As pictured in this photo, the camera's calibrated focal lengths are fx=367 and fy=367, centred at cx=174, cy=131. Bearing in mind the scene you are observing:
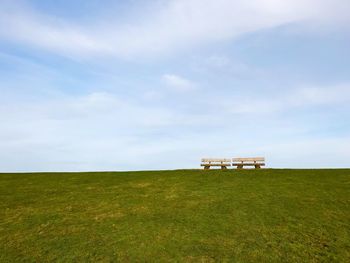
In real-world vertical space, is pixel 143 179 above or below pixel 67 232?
above

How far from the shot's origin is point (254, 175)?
77.6 feet

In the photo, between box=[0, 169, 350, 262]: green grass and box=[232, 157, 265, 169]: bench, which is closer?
box=[0, 169, 350, 262]: green grass

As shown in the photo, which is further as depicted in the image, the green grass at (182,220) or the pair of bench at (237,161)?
the pair of bench at (237,161)

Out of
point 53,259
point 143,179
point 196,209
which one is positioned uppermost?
→ point 143,179

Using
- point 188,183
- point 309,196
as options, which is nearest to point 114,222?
point 188,183

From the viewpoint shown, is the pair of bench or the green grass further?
the pair of bench

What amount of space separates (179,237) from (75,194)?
8.74m

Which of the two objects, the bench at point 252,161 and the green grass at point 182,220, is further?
the bench at point 252,161

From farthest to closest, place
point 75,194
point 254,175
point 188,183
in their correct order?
point 254,175 < point 188,183 < point 75,194

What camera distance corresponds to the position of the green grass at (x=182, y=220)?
492 inches

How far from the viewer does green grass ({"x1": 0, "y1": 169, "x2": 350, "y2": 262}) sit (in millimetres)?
12492

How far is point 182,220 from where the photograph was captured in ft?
49.6

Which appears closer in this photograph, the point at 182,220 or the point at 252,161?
the point at 182,220

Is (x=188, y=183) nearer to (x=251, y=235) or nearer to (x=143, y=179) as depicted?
(x=143, y=179)
